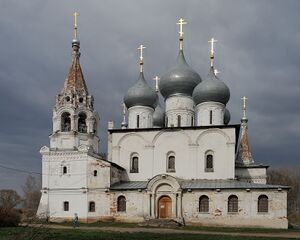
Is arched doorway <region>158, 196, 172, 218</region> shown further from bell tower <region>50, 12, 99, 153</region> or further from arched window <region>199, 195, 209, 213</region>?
bell tower <region>50, 12, 99, 153</region>

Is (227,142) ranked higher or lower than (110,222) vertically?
higher

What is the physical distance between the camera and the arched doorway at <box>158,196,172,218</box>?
1099 inches

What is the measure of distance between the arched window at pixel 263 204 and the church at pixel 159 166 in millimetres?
60

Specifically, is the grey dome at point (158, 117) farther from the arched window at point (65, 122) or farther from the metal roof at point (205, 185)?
the arched window at point (65, 122)

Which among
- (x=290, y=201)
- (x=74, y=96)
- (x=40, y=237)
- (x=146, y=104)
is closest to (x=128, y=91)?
(x=146, y=104)

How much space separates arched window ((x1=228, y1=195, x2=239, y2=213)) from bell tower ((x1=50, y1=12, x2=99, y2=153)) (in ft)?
33.7

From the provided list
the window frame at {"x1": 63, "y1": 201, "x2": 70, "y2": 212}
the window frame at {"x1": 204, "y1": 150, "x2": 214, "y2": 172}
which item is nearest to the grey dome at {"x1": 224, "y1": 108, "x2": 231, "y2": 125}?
the window frame at {"x1": 204, "y1": 150, "x2": 214, "y2": 172}

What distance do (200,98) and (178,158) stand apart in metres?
4.76

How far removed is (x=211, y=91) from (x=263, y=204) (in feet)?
29.3

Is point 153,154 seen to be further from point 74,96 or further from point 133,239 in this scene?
point 133,239

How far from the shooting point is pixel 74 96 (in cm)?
3056

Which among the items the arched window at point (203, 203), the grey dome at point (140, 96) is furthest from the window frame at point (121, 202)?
the grey dome at point (140, 96)

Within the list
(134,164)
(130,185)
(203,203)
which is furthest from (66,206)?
(203,203)

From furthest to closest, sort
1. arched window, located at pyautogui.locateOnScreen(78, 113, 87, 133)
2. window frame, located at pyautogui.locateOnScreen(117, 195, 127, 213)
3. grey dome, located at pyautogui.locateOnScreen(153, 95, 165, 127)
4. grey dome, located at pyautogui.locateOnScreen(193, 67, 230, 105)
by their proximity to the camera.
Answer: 1. grey dome, located at pyautogui.locateOnScreen(153, 95, 165, 127)
2. grey dome, located at pyautogui.locateOnScreen(193, 67, 230, 105)
3. arched window, located at pyautogui.locateOnScreen(78, 113, 87, 133)
4. window frame, located at pyautogui.locateOnScreen(117, 195, 127, 213)
